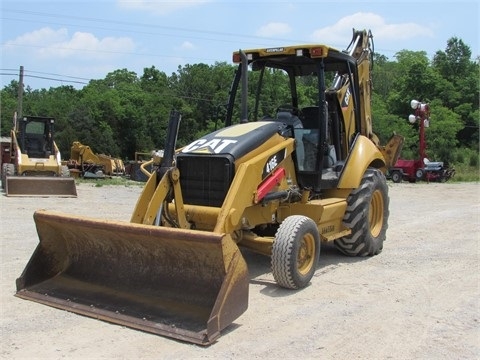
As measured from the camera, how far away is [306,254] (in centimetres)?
595

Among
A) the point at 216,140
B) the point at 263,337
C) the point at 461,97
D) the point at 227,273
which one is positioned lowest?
the point at 263,337

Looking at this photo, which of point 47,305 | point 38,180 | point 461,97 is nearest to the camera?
point 47,305

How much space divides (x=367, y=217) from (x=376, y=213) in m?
0.76

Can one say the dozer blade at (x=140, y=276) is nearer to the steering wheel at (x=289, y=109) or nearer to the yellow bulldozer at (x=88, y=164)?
the steering wheel at (x=289, y=109)

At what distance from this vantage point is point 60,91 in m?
67.2

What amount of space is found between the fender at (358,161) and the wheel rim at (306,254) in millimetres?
1488

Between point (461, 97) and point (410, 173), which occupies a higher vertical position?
point (461, 97)

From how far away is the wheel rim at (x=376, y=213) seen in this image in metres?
7.90

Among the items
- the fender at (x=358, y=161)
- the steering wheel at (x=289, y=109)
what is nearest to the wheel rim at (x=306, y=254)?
the fender at (x=358, y=161)

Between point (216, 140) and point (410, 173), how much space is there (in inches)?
942

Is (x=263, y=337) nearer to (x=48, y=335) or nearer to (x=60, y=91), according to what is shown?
(x=48, y=335)

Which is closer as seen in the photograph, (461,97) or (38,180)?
(38,180)

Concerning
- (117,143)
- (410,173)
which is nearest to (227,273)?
(410,173)

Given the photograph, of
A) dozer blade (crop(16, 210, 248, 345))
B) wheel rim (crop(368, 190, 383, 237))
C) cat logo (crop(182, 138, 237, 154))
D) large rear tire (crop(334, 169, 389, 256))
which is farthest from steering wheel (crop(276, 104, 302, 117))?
dozer blade (crop(16, 210, 248, 345))
